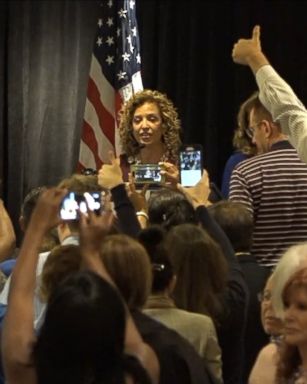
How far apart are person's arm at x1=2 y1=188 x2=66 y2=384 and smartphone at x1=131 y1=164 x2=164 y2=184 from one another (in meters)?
1.95

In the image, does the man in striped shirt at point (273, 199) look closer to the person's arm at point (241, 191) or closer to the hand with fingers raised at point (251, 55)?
the person's arm at point (241, 191)

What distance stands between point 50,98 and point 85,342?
5557 millimetres

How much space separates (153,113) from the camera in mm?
5191

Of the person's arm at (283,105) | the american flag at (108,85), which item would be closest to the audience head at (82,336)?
the person's arm at (283,105)

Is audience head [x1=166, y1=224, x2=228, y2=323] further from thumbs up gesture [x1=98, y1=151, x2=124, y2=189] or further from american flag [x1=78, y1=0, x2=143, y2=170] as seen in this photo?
american flag [x1=78, y1=0, x2=143, y2=170]

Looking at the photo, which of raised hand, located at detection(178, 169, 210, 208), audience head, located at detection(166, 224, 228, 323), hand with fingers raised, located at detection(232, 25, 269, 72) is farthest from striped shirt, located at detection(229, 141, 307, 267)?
audience head, located at detection(166, 224, 228, 323)

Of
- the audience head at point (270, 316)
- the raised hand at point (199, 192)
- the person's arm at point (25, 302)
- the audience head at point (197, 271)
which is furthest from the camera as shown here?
the raised hand at point (199, 192)

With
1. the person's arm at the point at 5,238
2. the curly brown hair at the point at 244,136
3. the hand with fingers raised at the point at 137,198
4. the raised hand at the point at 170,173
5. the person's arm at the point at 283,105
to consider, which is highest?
the person's arm at the point at 283,105

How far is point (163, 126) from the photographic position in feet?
17.0

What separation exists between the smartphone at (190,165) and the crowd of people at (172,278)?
9cm

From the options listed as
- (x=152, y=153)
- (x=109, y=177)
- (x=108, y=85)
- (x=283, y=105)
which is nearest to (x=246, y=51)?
(x=283, y=105)

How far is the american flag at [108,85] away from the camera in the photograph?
6367 millimetres

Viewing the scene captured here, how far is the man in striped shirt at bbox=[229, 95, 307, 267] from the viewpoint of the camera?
417 cm

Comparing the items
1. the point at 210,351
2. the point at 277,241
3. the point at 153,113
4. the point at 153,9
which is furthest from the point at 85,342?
the point at 153,9
